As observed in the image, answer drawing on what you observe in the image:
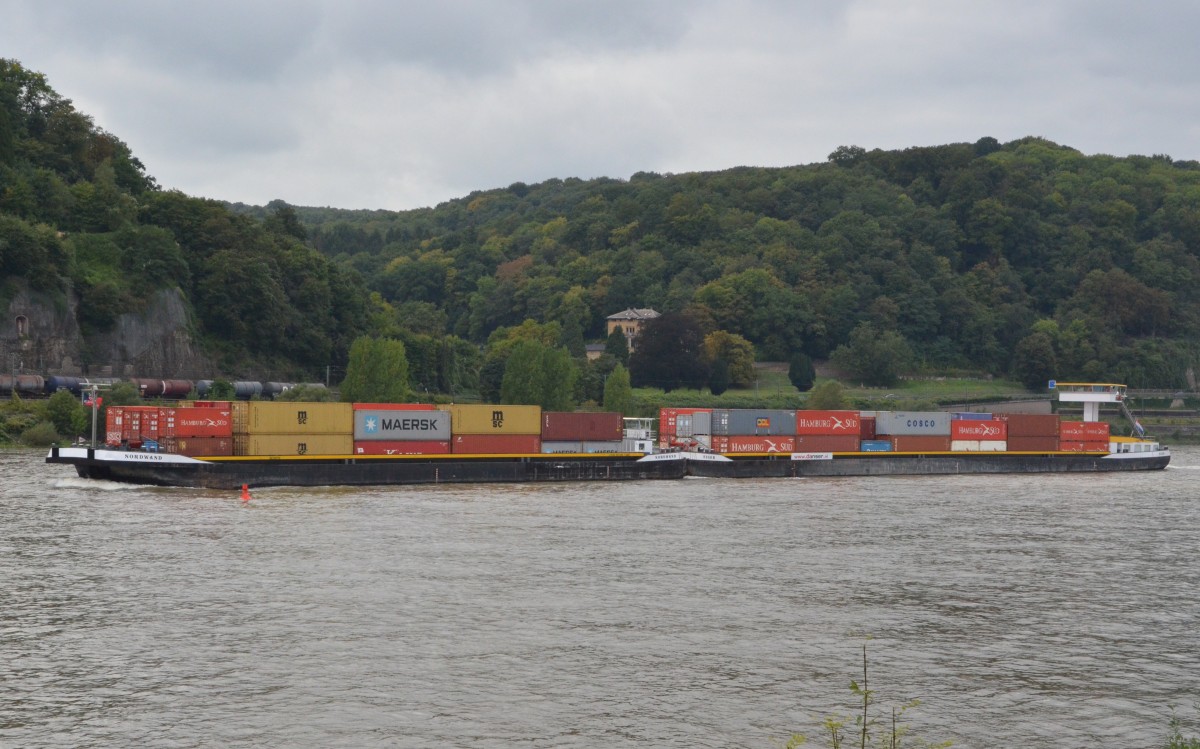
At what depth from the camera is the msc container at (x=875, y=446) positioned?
94.6 m

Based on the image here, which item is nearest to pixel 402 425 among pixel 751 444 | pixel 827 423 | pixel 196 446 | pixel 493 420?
pixel 493 420

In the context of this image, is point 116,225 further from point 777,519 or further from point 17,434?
point 777,519

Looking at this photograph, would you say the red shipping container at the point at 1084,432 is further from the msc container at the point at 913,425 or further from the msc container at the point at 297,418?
the msc container at the point at 297,418

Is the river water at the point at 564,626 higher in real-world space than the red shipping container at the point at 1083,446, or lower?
lower

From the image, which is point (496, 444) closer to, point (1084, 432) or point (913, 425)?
point (913, 425)

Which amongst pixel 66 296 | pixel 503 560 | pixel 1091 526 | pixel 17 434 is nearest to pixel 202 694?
pixel 503 560

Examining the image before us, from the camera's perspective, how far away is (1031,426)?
10262 centimetres

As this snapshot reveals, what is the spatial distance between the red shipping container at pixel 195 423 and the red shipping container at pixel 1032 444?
212 ft

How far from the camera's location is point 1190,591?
135 ft

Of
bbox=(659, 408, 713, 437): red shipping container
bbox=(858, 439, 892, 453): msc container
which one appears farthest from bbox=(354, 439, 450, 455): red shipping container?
bbox=(858, 439, 892, 453): msc container

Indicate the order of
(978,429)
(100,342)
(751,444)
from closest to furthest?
(751,444) → (978,429) → (100,342)

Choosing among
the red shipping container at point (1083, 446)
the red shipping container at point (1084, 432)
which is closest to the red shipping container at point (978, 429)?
the red shipping container at point (1083, 446)

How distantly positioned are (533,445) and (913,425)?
34536 mm

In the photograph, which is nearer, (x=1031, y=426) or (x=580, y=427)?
(x=580, y=427)
